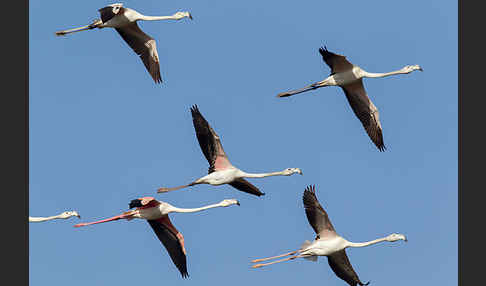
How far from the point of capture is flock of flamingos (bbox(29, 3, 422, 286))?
30750mm

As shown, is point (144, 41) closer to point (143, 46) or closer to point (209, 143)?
point (143, 46)

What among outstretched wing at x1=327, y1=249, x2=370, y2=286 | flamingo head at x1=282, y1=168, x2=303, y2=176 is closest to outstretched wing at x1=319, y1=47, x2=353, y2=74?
flamingo head at x1=282, y1=168, x2=303, y2=176

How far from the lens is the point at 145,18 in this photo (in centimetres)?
3403

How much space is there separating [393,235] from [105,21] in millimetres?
11306

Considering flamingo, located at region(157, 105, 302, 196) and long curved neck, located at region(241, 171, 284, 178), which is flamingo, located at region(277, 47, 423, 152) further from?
flamingo, located at region(157, 105, 302, 196)

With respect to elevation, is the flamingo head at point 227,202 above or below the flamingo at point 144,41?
below

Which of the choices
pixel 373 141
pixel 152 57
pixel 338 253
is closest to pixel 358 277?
pixel 338 253

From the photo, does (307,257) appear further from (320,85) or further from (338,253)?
(320,85)

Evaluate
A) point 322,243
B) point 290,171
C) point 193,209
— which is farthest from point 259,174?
point 322,243

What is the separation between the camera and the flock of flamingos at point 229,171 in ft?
101

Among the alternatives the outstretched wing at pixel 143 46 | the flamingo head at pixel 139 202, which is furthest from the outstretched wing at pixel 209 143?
the outstretched wing at pixel 143 46

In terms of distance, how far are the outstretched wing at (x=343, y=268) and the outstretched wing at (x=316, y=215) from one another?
0.95 m

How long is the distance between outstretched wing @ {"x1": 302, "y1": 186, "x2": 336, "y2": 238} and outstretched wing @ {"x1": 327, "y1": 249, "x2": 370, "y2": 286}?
0.95m

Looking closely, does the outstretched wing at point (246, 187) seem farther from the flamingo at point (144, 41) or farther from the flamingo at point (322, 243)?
the flamingo at point (144, 41)
